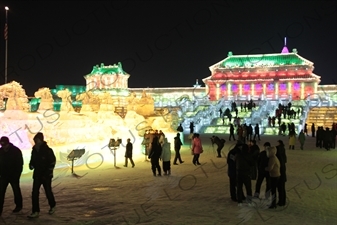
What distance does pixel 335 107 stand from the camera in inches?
1430

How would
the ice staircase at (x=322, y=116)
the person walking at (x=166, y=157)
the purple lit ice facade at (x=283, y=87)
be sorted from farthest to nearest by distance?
the purple lit ice facade at (x=283, y=87) → the ice staircase at (x=322, y=116) → the person walking at (x=166, y=157)

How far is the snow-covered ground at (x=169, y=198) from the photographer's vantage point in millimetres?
7012

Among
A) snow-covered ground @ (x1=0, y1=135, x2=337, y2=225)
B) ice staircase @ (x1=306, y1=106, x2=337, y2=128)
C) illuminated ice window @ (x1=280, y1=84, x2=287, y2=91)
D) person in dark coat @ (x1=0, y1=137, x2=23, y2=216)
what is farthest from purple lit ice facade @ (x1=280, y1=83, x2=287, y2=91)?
person in dark coat @ (x1=0, y1=137, x2=23, y2=216)

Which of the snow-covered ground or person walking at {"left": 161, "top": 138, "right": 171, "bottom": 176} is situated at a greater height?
person walking at {"left": 161, "top": 138, "right": 171, "bottom": 176}

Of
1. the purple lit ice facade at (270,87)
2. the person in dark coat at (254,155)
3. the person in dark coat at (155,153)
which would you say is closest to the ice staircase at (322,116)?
the person in dark coat at (155,153)

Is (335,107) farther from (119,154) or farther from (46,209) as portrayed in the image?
(46,209)

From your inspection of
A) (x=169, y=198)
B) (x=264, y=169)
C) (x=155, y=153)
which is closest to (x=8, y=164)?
(x=169, y=198)

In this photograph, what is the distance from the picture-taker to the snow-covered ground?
23.0 ft

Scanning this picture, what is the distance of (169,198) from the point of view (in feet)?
28.6

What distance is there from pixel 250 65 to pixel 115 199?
61.6 metres

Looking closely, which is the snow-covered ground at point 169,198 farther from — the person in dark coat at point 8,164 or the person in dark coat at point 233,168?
the person in dark coat at point 8,164

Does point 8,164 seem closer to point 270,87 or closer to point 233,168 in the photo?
point 233,168

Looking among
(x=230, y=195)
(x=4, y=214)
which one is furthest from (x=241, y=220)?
(x=4, y=214)

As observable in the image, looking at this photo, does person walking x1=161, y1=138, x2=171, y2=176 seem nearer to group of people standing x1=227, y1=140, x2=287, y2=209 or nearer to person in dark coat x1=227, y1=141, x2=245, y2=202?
person in dark coat x1=227, y1=141, x2=245, y2=202
